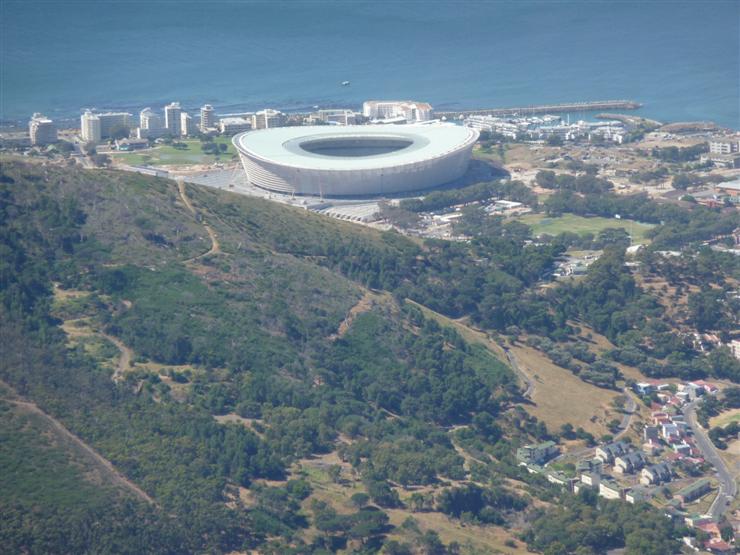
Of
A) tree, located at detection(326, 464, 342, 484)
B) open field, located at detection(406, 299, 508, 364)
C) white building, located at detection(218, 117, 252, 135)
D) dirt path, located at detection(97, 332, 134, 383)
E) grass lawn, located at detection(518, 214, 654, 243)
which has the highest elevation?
white building, located at detection(218, 117, 252, 135)

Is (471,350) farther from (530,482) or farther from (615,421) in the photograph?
(530,482)

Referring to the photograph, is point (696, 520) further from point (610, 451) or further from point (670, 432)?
point (670, 432)

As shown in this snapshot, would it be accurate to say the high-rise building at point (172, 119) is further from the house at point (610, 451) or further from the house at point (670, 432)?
the house at point (610, 451)

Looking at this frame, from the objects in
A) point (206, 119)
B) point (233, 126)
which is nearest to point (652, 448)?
point (233, 126)

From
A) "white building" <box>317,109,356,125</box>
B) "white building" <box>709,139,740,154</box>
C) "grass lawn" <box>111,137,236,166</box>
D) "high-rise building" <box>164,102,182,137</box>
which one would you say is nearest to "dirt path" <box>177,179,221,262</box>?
"grass lawn" <box>111,137,236,166</box>

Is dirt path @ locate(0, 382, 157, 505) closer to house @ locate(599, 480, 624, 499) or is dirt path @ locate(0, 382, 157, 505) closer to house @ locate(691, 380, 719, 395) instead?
house @ locate(599, 480, 624, 499)

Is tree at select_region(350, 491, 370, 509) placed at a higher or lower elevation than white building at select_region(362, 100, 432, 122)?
lower
